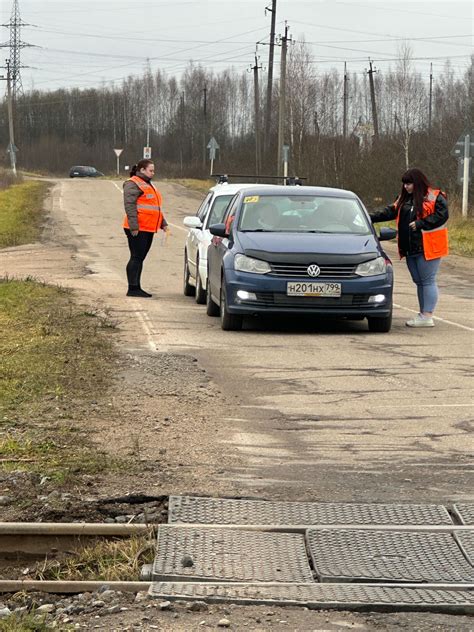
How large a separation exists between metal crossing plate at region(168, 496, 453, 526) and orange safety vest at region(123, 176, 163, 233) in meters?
10.7

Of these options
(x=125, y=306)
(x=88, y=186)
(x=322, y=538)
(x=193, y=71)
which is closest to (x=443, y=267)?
(x=125, y=306)

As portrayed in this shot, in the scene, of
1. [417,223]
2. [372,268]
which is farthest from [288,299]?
[417,223]

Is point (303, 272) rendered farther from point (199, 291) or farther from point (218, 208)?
point (218, 208)

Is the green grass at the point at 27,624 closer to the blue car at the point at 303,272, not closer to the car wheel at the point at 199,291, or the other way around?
the blue car at the point at 303,272

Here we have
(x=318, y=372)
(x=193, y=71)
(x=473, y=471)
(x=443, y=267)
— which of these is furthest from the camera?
(x=193, y=71)

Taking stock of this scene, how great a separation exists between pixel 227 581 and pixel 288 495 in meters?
1.41

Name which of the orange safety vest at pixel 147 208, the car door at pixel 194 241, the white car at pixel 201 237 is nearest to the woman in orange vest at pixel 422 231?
the white car at pixel 201 237

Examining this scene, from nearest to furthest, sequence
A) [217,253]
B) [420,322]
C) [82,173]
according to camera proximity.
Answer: [420,322]
[217,253]
[82,173]

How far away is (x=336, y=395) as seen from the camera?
959 centimetres

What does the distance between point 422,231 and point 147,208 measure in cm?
430

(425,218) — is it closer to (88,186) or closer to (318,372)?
(318,372)

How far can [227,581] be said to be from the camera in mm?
5070

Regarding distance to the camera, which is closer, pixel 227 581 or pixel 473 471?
pixel 227 581

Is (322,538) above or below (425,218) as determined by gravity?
below
